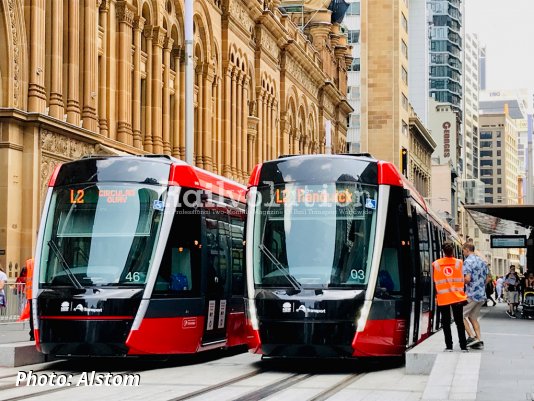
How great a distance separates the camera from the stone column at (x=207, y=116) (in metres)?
47.7

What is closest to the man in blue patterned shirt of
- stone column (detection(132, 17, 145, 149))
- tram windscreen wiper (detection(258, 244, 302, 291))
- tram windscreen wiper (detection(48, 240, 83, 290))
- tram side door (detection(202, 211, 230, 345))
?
tram windscreen wiper (detection(258, 244, 302, 291))

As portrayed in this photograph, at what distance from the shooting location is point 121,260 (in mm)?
17609

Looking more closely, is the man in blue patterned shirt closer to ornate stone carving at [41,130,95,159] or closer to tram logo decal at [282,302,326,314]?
tram logo decal at [282,302,326,314]

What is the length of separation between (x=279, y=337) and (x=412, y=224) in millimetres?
3755

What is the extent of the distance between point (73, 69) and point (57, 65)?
1122 millimetres

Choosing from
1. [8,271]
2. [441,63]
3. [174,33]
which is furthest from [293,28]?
[441,63]

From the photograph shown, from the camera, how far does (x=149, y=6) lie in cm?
4050

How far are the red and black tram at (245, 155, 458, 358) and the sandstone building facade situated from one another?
1276cm

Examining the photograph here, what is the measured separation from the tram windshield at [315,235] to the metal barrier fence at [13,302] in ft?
36.5

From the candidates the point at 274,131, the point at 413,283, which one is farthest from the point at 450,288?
the point at 274,131

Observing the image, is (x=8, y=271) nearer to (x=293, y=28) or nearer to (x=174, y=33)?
(x=174, y=33)

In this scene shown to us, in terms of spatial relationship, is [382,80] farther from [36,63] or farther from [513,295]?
[36,63]

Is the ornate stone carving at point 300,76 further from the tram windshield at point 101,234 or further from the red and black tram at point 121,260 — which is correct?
the tram windshield at point 101,234

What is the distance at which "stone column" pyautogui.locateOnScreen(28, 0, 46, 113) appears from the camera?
3016 centimetres
